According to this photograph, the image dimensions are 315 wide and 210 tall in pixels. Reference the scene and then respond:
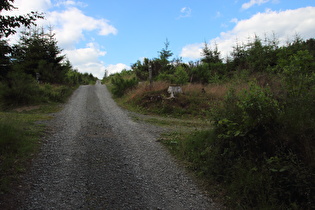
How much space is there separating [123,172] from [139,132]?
3582 millimetres

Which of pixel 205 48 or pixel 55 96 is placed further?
pixel 205 48

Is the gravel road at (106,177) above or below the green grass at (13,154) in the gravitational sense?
below

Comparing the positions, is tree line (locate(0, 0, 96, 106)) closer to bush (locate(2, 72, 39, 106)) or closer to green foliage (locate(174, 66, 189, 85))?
bush (locate(2, 72, 39, 106))

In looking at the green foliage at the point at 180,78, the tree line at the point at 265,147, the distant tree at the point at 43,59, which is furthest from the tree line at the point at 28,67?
the green foliage at the point at 180,78

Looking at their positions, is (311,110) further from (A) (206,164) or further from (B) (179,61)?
(B) (179,61)

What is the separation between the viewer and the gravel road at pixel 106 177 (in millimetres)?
3293

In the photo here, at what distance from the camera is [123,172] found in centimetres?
441

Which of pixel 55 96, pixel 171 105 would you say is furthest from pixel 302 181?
pixel 55 96

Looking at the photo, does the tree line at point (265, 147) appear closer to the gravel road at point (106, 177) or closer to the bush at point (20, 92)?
the gravel road at point (106, 177)

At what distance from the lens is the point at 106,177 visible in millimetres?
4102

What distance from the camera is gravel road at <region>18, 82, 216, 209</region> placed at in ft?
10.8

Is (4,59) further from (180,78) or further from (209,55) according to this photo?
(209,55)

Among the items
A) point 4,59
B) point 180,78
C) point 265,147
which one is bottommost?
point 265,147

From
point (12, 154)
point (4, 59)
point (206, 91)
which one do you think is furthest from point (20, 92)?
point (206, 91)
